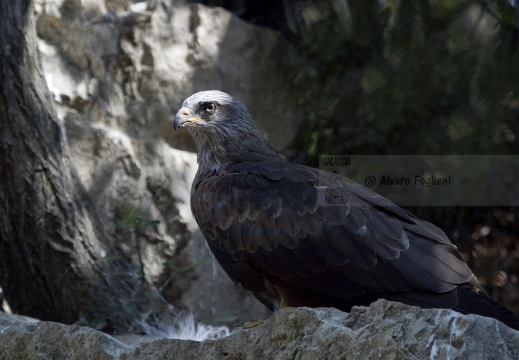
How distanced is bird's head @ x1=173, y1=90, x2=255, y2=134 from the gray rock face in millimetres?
1261

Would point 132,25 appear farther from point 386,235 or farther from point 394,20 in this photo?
point 386,235

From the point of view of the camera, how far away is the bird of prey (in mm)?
3930

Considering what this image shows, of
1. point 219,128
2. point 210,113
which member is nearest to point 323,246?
point 219,128

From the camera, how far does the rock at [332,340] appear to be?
2.48 meters

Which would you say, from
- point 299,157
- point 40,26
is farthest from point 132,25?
point 299,157

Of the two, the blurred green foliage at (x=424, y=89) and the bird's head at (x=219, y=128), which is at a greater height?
the blurred green foliage at (x=424, y=89)

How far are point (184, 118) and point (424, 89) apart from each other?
83.3 inches

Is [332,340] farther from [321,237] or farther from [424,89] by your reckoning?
[424,89]

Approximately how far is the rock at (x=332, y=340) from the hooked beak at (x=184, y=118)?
5.53 feet

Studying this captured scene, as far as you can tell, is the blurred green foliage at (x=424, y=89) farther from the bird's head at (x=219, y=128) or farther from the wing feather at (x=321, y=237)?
the wing feather at (x=321, y=237)

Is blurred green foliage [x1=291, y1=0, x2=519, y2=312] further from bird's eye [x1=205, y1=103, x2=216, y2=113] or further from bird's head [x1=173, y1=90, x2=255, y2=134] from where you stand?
bird's eye [x1=205, y1=103, x2=216, y2=113]

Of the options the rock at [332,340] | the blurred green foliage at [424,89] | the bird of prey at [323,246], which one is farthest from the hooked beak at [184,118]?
the blurred green foliage at [424,89]

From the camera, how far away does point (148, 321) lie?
547 cm

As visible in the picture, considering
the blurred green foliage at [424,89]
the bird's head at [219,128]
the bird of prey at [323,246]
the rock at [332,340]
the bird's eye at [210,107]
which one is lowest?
the rock at [332,340]
